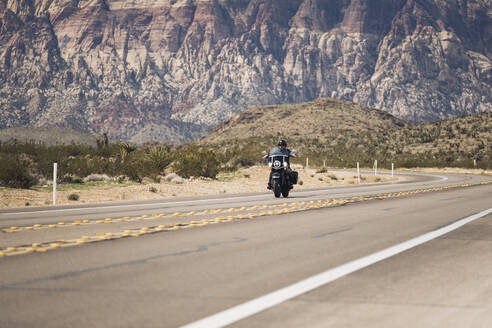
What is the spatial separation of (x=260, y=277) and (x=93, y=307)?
1995mm

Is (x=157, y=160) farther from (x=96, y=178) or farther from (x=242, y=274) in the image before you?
(x=242, y=274)

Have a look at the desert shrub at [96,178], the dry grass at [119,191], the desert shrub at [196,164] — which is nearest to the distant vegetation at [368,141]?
the desert shrub at [196,164]

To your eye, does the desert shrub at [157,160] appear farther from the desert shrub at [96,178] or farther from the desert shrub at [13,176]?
the desert shrub at [13,176]

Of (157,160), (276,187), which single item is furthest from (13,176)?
(157,160)

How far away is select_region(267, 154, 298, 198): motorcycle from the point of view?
2108 cm

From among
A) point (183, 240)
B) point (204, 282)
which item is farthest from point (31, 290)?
point (183, 240)

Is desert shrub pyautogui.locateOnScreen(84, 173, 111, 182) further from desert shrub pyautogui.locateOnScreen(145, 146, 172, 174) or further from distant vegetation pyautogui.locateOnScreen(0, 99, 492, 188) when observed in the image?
desert shrub pyautogui.locateOnScreen(145, 146, 172, 174)

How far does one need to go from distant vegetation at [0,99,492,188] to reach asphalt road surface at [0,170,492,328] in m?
15.8

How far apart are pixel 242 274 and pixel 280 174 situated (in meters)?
14.7

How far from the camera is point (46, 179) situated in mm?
28234

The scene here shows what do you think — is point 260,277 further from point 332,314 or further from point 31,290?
point 31,290

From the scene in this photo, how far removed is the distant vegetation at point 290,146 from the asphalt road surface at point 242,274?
1575cm

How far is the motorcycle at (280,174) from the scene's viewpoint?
21078 millimetres

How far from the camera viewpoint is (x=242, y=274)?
22.2 ft
